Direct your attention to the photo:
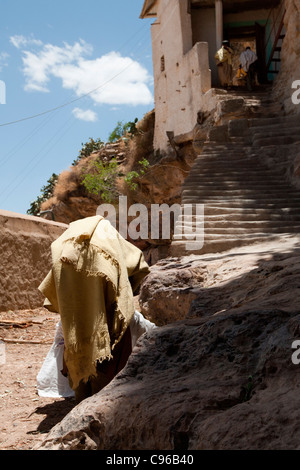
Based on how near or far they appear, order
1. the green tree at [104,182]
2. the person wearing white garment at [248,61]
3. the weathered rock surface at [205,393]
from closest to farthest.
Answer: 1. the weathered rock surface at [205,393]
2. the person wearing white garment at [248,61]
3. the green tree at [104,182]

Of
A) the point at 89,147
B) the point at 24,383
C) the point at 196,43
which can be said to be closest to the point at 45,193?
the point at 89,147

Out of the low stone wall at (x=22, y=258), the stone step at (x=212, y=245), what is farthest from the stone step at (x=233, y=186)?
the low stone wall at (x=22, y=258)

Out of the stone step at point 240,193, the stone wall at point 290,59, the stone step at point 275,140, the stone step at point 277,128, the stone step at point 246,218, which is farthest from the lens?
the stone wall at point 290,59

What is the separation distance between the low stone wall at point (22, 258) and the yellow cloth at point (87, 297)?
3.38 meters

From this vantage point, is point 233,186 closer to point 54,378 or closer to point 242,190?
point 242,190

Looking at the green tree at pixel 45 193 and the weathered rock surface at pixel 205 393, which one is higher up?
the green tree at pixel 45 193

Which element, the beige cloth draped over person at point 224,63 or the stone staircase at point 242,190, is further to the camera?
the beige cloth draped over person at point 224,63

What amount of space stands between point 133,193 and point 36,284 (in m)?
14.4

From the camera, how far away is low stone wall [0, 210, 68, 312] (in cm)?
623

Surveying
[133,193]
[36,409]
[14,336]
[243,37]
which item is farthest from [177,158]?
[36,409]

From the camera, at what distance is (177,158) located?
17.9m

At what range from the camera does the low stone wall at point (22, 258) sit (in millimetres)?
6230

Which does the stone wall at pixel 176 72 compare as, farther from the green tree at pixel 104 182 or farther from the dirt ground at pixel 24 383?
the dirt ground at pixel 24 383

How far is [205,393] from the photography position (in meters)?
1.62
